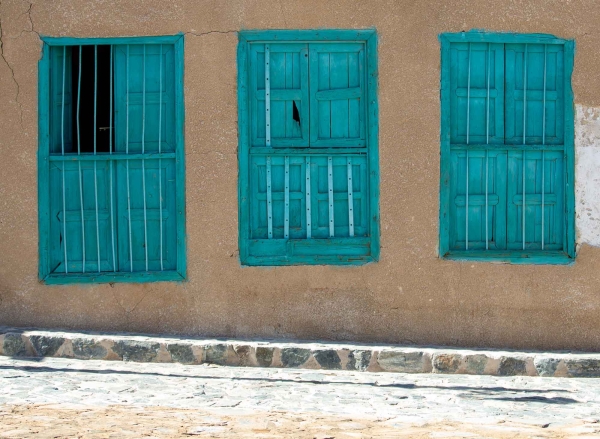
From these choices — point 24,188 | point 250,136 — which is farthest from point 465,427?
point 24,188

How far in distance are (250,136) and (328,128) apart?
0.61 m

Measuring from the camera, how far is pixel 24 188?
303 inches

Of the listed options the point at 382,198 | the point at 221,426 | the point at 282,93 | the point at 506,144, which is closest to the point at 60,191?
the point at 282,93

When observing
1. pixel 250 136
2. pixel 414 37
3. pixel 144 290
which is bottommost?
pixel 144 290

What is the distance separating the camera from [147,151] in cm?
771

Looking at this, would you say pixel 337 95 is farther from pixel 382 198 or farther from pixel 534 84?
pixel 534 84

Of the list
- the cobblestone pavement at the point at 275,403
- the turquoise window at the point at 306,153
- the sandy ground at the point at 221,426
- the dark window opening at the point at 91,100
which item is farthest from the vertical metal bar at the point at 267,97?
the sandy ground at the point at 221,426

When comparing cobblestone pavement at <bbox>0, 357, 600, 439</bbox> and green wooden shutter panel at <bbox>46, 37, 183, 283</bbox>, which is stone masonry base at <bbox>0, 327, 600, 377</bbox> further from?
green wooden shutter panel at <bbox>46, 37, 183, 283</bbox>

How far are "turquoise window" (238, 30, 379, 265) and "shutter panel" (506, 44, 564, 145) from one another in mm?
1114

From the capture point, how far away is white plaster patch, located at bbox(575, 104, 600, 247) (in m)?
7.58

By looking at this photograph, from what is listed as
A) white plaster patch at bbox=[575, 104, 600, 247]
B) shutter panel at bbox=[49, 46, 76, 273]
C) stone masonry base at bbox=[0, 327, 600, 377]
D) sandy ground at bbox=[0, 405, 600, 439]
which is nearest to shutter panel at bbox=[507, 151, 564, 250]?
white plaster patch at bbox=[575, 104, 600, 247]

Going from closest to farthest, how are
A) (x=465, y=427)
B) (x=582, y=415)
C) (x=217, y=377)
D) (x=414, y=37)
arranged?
1. (x=465, y=427)
2. (x=582, y=415)
3. (x=217, y=377)
4. (x=414, y=37)

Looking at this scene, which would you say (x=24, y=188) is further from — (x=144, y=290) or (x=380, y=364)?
(x=380, y=364)

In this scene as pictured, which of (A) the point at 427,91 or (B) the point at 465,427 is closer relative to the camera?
(B) the point at 465,427
